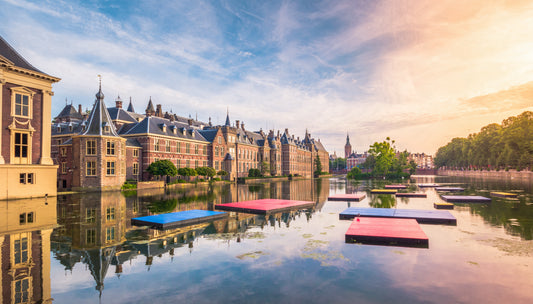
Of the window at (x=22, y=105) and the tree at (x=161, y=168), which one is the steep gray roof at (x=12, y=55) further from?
the tree at (x=161, y=168)

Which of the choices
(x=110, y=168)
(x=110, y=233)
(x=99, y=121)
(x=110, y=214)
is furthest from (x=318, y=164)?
(x=110, y=233)

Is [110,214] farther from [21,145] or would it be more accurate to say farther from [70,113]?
[70,113]

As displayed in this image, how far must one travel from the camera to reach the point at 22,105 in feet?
94.2

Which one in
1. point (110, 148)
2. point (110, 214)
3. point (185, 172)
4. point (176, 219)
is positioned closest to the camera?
point (176, 219)

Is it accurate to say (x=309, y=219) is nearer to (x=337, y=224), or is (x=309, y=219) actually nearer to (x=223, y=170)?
(x=337, y=224)

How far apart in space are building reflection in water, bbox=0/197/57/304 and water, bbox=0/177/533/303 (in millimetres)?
44

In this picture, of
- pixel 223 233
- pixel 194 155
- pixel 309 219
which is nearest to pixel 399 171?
pixel 194 155

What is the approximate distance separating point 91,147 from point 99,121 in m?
3.44

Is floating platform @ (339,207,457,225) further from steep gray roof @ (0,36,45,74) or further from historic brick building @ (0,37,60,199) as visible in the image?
steep gray roof @ (0,36,45,74)

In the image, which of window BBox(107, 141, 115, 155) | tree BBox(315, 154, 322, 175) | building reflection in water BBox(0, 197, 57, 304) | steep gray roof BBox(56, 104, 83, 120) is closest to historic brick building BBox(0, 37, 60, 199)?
window BBox(107, 141, 115, 155)

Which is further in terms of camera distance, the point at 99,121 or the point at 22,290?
the point at 99,121

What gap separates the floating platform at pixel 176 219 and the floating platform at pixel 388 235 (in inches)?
293

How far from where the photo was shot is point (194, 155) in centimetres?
5819

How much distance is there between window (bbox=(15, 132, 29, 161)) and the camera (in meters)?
28.2
